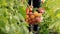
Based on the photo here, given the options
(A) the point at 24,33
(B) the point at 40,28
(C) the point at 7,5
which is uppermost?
(C) the point at 7,5

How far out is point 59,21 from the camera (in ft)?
3.56

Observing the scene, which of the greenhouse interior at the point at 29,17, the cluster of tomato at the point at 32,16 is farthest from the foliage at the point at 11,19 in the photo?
the cluster of tomato at the point at 32,16

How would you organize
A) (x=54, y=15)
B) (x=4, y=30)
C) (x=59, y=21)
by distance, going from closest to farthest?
(x=4, y=30) < (x=59, y=21) < (x=54, y=15)

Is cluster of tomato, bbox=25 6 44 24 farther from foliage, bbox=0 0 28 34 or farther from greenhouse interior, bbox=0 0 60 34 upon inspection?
foliage, bbox=0 0 28 34

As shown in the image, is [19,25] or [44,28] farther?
[44,28]

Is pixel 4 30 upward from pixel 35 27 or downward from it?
upward

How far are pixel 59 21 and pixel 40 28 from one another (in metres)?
0.24

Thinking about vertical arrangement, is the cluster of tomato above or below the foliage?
below

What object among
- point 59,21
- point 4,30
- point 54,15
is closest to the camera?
point 4,30

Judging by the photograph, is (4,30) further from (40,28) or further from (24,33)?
(40,28)

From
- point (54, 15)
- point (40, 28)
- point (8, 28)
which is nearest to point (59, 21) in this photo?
point (54, 15)

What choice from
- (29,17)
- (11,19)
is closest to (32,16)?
(29,17)

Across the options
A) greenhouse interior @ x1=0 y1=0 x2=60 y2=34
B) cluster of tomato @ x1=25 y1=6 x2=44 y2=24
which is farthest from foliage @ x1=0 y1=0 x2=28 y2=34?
cluster of tomato @ x1=25 y1=6 x2=44 y2=24

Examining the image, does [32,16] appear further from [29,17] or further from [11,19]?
[11,19]
